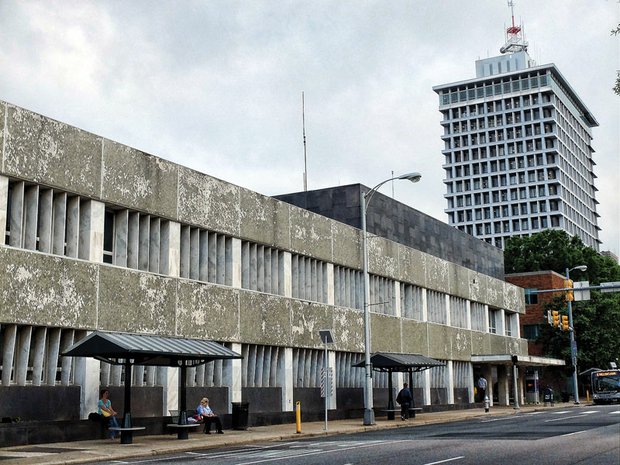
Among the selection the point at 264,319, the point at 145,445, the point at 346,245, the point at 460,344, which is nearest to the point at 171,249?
the point at 264,319

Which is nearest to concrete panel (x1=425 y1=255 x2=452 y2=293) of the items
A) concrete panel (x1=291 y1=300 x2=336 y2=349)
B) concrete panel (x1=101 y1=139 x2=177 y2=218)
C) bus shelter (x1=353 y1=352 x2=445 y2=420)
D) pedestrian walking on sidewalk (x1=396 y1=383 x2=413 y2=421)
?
bus shelter (x1=353 y1=352 x2=445 y2=420)

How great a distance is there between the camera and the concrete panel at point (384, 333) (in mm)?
42250

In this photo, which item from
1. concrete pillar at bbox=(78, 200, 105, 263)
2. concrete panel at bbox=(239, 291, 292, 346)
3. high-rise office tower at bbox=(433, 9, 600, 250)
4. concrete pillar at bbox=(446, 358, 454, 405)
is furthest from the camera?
high-rise office tower at bbox=(433, 9, 600, 250)

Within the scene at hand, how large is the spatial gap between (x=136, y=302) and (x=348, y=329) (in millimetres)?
15411

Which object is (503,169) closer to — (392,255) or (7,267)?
(392,255)

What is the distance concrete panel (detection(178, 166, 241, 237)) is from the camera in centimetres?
3055

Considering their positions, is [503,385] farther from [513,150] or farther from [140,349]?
[513,150]

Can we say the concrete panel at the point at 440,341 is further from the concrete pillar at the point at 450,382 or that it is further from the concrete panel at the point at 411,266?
the concrete panel at the point at 411,266

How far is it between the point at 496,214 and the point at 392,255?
115751 millimetres

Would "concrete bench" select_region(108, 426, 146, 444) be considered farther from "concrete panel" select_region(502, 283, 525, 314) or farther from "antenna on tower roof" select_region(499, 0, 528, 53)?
"antenna on tower roof" select_region(499, 0, 528, 53)

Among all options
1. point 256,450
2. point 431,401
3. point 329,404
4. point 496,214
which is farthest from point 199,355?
point 496,214

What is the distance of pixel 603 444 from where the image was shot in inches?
791

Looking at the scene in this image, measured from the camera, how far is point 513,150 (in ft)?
512

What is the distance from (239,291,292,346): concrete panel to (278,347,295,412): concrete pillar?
52 centimetres
